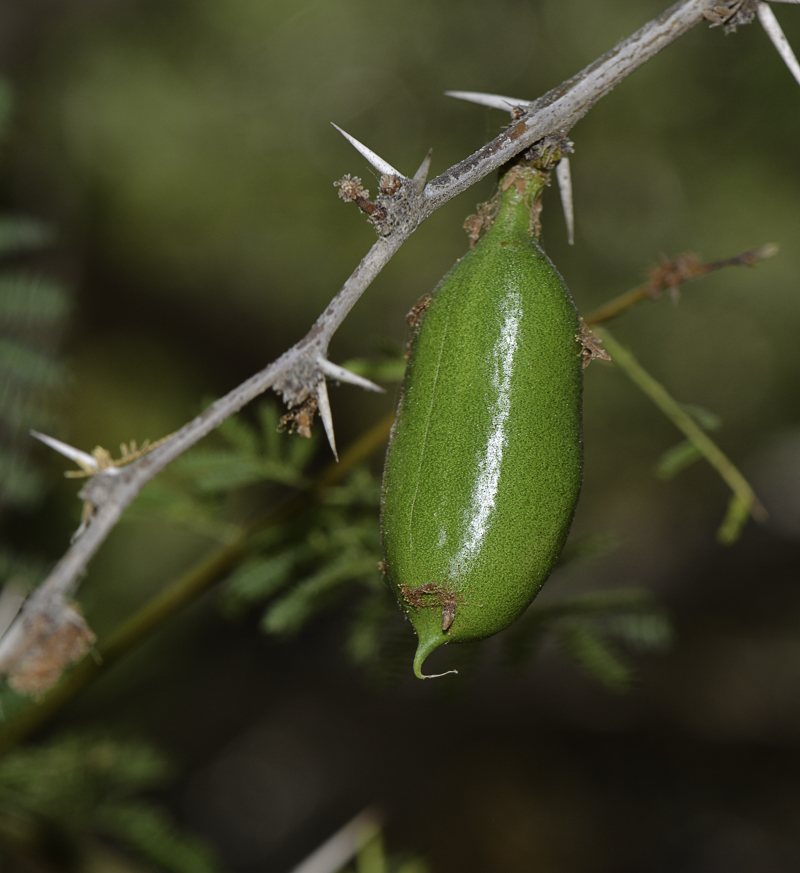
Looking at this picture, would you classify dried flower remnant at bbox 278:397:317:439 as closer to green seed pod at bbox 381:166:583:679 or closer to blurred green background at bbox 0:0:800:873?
green seed pod at bbox 381:166:583:679

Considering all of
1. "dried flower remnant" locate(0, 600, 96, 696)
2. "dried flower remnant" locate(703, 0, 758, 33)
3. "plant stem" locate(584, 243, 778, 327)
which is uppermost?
"plant stem" locate(584, 243, 778, 327)

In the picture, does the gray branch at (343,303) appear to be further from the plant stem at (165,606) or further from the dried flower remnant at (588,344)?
the plant stem at (165,606)

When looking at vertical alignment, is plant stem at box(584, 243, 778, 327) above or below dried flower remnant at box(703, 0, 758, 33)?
above

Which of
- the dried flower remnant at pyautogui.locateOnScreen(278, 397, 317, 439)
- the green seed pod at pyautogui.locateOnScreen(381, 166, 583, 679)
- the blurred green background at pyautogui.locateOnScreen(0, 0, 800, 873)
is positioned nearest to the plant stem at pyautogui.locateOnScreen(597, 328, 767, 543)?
the green seed pod at pyautogui.locateOnScreen(381, 166, 583, 679)

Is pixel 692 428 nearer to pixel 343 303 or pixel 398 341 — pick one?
pixel 343 303

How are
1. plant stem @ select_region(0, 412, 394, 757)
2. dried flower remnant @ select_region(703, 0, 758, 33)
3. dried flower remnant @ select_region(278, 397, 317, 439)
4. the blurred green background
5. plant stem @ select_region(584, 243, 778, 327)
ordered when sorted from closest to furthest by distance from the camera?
dried flower remnant @ select_region(278, 397, 317, 439)
dried flower remnant @ select_region(703, 0, 758, 33)
plant stem @ select_region(584, 243, 778, 327)
plant stem @ select_region(0, 412, 394, 757)
the blurred green background

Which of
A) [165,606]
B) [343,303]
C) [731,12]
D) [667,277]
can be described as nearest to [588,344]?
[343,303]
